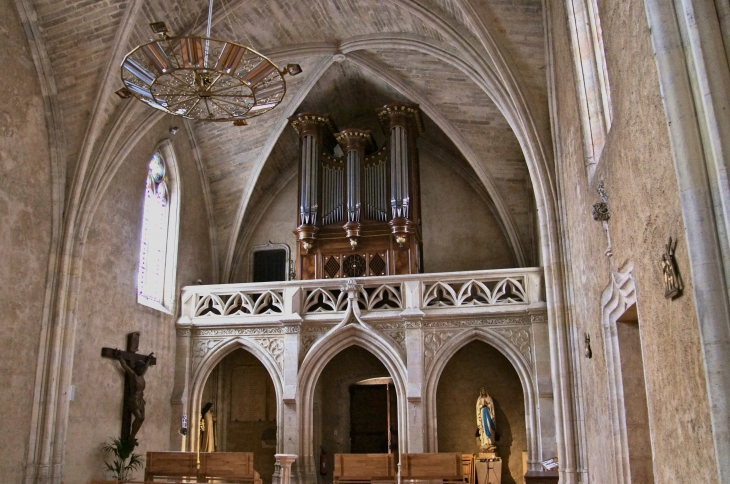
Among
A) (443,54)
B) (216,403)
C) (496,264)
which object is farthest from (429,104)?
(216,403)

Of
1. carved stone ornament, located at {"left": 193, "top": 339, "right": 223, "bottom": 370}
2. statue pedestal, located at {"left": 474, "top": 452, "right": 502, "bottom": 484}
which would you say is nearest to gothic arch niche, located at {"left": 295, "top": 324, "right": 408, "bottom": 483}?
statue pedestal, located at {"left": 474, "top": 452, "right": 502, "bottom": 484}

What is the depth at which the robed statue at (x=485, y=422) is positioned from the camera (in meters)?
14.1

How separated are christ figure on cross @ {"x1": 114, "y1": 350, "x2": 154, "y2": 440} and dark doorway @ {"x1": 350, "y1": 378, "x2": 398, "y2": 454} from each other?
17.0 feet

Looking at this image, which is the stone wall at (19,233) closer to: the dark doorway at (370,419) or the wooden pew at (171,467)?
the wooden pew at (171,467)

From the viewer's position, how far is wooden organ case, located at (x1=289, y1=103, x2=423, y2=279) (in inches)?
574

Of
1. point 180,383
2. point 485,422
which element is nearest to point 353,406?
point 485,422

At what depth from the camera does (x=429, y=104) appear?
14.9 metres

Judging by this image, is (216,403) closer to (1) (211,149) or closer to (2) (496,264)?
(1) (211,149)

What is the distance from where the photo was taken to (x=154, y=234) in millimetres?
14078

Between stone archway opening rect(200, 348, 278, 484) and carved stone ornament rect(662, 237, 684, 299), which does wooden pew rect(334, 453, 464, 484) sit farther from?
carved stone ornament rect(662, 237, 684, 299)

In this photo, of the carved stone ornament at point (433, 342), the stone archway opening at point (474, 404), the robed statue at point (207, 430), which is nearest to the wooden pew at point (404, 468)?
the carved stone ornament at point (433, 342)

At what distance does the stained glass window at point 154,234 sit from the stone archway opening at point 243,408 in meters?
2.79

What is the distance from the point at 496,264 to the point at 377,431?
4669 millimetres

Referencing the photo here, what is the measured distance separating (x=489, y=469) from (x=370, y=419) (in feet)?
11.2
